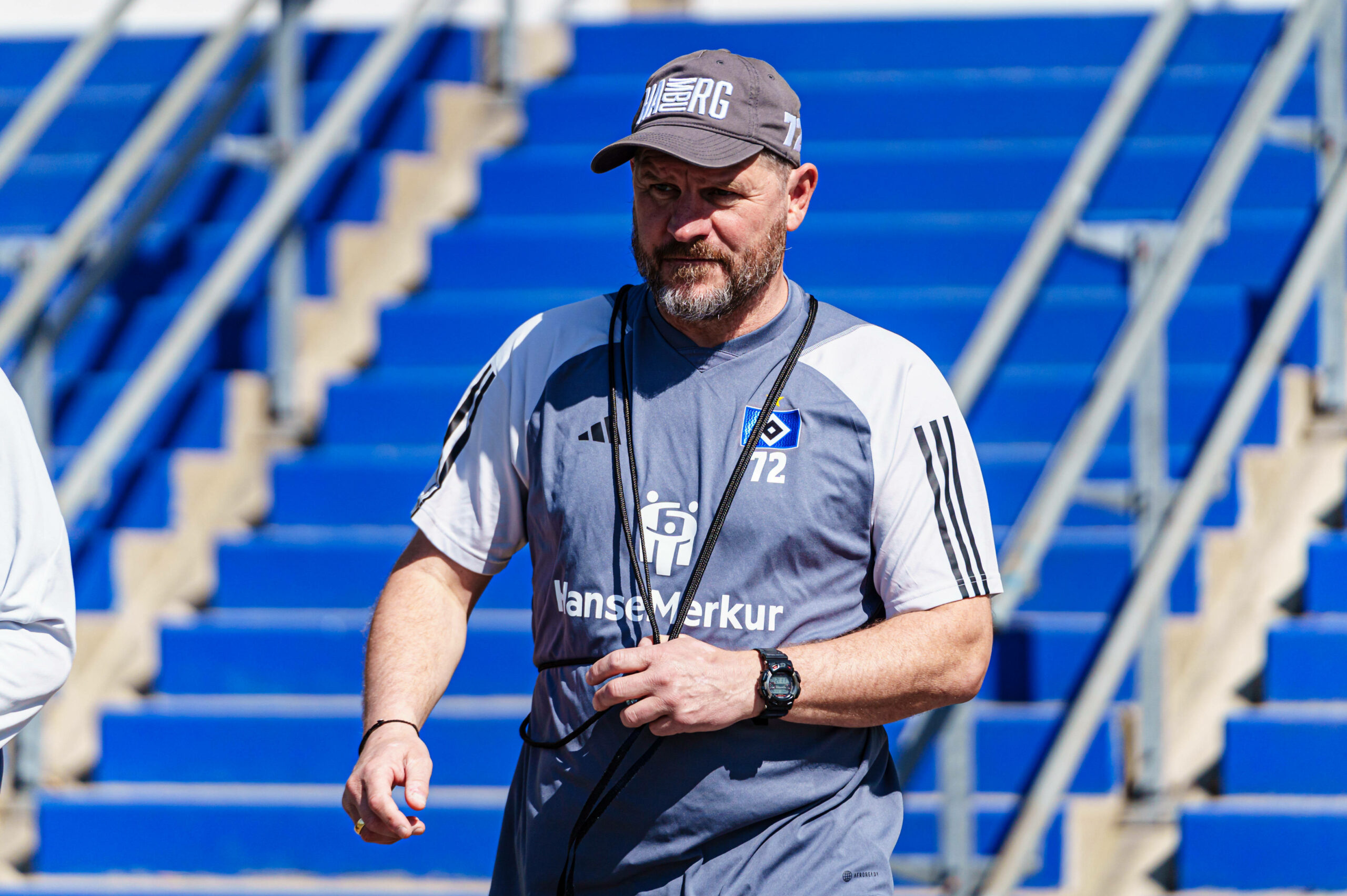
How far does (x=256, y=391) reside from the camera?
4922 millimetres

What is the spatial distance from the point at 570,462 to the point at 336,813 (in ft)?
7.13

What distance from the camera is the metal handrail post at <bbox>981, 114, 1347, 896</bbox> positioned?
3.32 m

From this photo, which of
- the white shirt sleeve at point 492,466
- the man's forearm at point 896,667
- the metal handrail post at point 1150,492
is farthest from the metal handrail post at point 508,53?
the man's forearm at point 896,667

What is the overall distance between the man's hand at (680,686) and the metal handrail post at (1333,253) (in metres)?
3.12

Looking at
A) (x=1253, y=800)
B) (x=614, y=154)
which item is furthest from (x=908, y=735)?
(x=614, y=154)

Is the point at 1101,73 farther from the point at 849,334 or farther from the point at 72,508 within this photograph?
the point at 849,334

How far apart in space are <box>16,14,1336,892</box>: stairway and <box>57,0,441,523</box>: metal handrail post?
513 millimetres

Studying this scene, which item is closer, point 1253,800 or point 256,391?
point 1253,800

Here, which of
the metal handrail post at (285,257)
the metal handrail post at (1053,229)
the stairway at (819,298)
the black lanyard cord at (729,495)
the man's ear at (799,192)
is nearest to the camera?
the black lanyard cord at (729,495)

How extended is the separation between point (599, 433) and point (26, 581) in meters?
0.66

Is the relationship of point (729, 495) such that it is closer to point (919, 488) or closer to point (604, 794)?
point (919, 488)

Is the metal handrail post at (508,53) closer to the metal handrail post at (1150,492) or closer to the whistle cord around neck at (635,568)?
the metal handrail post at (1150,492)

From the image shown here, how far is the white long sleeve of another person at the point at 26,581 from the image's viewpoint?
185 centimetres

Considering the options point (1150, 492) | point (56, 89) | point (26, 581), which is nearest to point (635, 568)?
point (26, 581)
